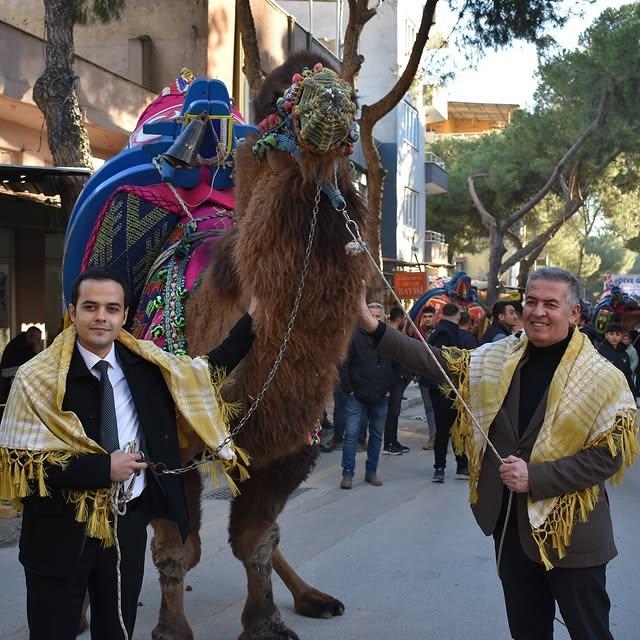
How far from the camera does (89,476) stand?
111 inches

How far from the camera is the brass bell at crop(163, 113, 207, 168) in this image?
502cm

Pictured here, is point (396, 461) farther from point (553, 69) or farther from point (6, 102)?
point (553, 69)

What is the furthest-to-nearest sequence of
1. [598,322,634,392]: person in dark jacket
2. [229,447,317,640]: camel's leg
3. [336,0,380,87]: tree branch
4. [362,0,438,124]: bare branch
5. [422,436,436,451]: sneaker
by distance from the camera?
[362,0,438,124]: bare branch < [336,0,380,87]: tree branch < [422,436,436,451]: sneaker < [598,322,634,392]: person in dark jacket < [229,447,317,640]: camel's leg

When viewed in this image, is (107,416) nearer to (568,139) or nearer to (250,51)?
(250,51)

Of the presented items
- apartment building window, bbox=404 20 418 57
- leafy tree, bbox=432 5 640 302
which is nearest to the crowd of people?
leafy tree, bbox=432 5 640 302

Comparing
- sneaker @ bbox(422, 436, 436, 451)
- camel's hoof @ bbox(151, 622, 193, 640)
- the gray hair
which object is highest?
the gray hair

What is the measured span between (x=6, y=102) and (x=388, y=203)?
64.6ft

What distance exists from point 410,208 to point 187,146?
91.4ft

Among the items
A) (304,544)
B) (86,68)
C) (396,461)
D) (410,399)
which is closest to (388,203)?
(410,399)

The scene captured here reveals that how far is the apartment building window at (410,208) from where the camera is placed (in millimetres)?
31547

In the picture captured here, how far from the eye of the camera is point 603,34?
82.1 feet

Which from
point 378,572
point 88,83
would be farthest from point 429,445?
point 88,83

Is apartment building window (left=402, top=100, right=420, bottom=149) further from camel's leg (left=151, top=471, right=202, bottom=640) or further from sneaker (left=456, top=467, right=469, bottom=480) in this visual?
camel's leg (left=151, top=471, right=202, bottom=640)

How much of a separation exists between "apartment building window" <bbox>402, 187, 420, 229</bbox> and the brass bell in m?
26.5
